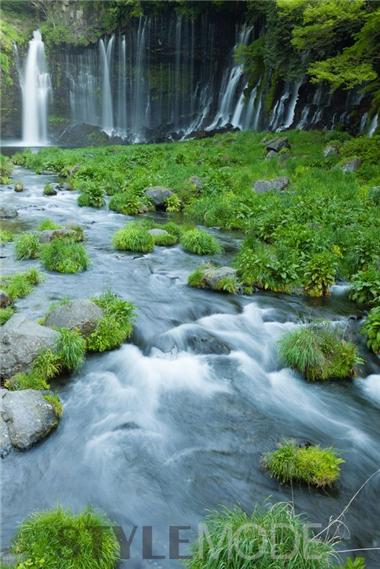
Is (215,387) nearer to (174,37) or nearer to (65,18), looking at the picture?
(174,37)

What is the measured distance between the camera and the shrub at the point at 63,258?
12.1 m

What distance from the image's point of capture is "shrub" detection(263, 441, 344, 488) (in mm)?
5711

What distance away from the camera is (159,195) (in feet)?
62.5

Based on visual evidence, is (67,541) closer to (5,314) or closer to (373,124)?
(5,314)

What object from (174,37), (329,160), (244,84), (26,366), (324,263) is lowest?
(26,366)

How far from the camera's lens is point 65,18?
51.2m

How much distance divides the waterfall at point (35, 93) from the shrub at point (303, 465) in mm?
47549

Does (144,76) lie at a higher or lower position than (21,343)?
higher

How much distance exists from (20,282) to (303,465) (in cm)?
718

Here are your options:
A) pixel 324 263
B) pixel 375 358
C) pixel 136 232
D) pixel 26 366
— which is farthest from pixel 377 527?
pixel 136 232

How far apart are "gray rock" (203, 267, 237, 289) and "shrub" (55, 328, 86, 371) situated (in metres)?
4.07

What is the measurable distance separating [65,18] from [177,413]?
180 ft

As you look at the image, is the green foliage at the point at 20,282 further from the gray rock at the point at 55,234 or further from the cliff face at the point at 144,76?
the cliff face at the point at 144,76

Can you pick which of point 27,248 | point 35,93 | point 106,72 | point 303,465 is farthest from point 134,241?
point 106,72
